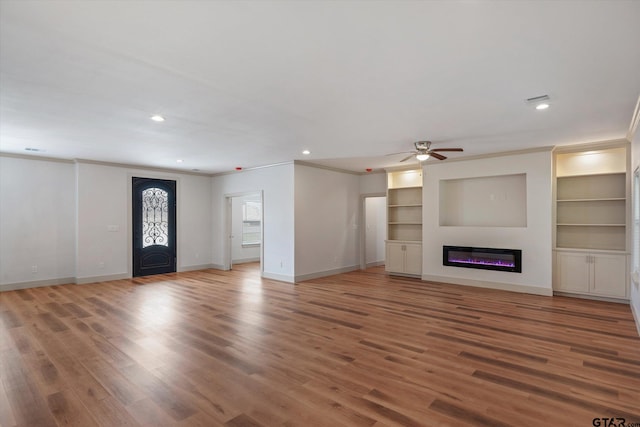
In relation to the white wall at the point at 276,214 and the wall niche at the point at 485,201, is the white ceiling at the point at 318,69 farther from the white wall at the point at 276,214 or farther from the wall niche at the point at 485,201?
the white wall at the point at 276,214

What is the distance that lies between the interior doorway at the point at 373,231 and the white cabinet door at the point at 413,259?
1489 mm

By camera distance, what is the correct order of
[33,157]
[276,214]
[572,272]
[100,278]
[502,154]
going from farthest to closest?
1. [276,214]
2. [100,278]
3. [33,157]
4. [502,154]
5. [572,272]

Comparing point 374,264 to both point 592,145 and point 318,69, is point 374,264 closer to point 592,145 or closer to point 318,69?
point 592,145

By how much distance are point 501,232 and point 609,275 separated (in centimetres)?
170

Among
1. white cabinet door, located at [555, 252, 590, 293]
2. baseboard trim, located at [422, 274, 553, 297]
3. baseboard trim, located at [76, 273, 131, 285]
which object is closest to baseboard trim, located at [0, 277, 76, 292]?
baseboard trim, located at [76, 273, 131, 285]

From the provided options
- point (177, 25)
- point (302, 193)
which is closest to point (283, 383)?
point (177, 25)

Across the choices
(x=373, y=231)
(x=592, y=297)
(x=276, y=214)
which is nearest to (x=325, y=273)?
(x=276, y=214)

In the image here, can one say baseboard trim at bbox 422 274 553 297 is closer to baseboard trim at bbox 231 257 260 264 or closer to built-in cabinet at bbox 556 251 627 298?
built-in cabinet at bbox 556 251 627 298

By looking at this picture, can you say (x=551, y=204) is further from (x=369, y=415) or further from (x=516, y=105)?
(x=369, y=415)

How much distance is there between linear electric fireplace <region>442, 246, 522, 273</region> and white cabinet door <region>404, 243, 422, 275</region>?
0.70 meters

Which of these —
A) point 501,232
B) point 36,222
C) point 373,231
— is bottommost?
point 373,231

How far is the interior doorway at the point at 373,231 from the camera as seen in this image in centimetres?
908

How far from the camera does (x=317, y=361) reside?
3.22 m

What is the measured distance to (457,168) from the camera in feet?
22.8
